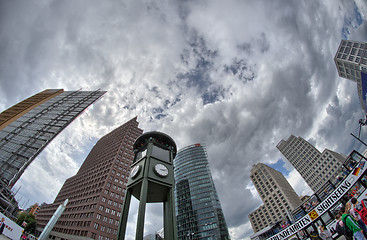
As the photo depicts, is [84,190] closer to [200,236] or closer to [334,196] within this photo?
[200,236]

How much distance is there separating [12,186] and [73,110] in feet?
100

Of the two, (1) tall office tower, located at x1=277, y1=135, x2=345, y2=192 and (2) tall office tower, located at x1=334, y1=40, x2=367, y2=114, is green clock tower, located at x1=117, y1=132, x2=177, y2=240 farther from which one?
(1) tall office tower, located at x1=277, y1=135, x2=345, y2=192

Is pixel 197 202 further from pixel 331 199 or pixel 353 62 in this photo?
pixel 353 62

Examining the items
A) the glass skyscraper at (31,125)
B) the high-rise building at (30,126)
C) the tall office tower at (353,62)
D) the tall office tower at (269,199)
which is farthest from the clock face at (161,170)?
the tall office tower at (269,199)

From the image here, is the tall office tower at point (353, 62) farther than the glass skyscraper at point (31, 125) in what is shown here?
Yes

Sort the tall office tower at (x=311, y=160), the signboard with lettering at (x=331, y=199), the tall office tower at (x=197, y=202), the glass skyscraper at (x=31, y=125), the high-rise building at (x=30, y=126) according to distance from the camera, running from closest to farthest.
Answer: the signboard with lettering at (x=331, y=199)
the high-rise building at (x=30, y=126)
the glass skyscraper at (x=31, y=125)
the tall office tower at (x=197, y=202)
the tall office tower at (x=311, y=160)

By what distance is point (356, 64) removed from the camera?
205 feet

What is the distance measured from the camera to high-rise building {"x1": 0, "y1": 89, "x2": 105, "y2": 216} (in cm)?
3600

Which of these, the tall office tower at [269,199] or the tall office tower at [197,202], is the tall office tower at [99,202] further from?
the tall office tower at [269,199]

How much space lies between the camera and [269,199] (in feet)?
306

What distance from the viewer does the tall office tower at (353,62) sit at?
60625mm

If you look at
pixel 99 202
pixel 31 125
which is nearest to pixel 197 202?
pixel 99 202

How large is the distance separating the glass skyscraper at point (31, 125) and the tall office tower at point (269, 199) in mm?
108932

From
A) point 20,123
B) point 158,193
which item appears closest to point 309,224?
point 158,193
